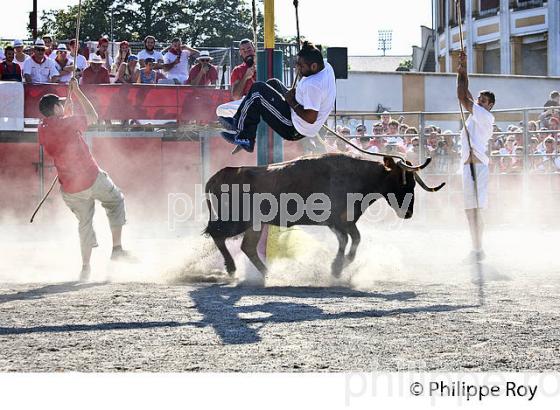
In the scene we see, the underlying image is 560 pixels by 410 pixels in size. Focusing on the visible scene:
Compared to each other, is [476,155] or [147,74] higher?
[147,74]

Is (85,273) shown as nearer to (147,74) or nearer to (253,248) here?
(253,248)

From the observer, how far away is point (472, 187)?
1222 cm

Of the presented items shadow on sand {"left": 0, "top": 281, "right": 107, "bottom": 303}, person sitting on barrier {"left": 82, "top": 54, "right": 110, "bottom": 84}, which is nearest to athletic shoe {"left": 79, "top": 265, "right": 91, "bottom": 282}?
shadow on sand {"left": 0, "top": 281, "right": 107, "bottom": 303}

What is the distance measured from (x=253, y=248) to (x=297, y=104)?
1479 millimetres

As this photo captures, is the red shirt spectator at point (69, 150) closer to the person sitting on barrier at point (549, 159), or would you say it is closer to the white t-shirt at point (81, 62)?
the white t-shirt at point (81, 62)

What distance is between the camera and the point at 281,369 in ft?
Answer: 18.4

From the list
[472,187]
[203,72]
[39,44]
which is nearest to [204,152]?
[203,72]

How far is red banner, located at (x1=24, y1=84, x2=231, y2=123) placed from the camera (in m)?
17.7

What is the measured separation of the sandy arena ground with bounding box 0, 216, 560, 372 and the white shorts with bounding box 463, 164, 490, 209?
0.70 metres

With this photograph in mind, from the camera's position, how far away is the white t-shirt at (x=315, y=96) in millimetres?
9969

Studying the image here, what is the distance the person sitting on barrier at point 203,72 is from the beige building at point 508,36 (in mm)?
24431

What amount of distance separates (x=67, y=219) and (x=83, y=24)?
2820cm

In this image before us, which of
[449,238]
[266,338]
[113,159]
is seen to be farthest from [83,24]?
[266,338]

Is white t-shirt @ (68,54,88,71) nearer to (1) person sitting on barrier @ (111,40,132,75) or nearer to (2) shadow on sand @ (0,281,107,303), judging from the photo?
(1) person sitting on barrier @ (111,40,132,75)
